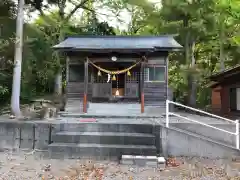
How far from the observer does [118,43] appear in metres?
13.0

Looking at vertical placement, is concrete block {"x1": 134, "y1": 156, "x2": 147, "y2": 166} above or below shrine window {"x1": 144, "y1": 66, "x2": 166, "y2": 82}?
below

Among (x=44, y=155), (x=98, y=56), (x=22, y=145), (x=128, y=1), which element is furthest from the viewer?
(x=128, y=1)

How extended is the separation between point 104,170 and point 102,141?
1.33 meters

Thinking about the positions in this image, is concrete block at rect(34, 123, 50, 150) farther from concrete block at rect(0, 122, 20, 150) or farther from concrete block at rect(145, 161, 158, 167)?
concrete block at rect(145, 161, 158, 167)

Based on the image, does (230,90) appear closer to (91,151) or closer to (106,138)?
(106,138)

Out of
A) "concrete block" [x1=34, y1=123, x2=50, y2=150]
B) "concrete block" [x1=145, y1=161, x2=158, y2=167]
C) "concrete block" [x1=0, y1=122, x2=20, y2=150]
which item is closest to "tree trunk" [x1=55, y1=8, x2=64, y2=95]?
"concrete block" [x1=0, y1=122, x2=20, y2=150]

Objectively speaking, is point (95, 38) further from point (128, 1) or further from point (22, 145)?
point (22, 145)

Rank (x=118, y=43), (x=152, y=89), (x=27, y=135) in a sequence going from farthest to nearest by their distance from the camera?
(x=118, y=43), (x=152, y=89), (x=27, y=135)

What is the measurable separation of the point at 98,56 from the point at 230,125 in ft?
22.7

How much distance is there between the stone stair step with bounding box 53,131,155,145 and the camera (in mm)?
7523

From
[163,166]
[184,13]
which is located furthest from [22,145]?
[184,13]

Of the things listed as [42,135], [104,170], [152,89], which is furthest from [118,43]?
[104,170]

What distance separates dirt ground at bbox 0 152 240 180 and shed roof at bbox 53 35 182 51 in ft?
19.2

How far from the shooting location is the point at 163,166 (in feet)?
21.8
